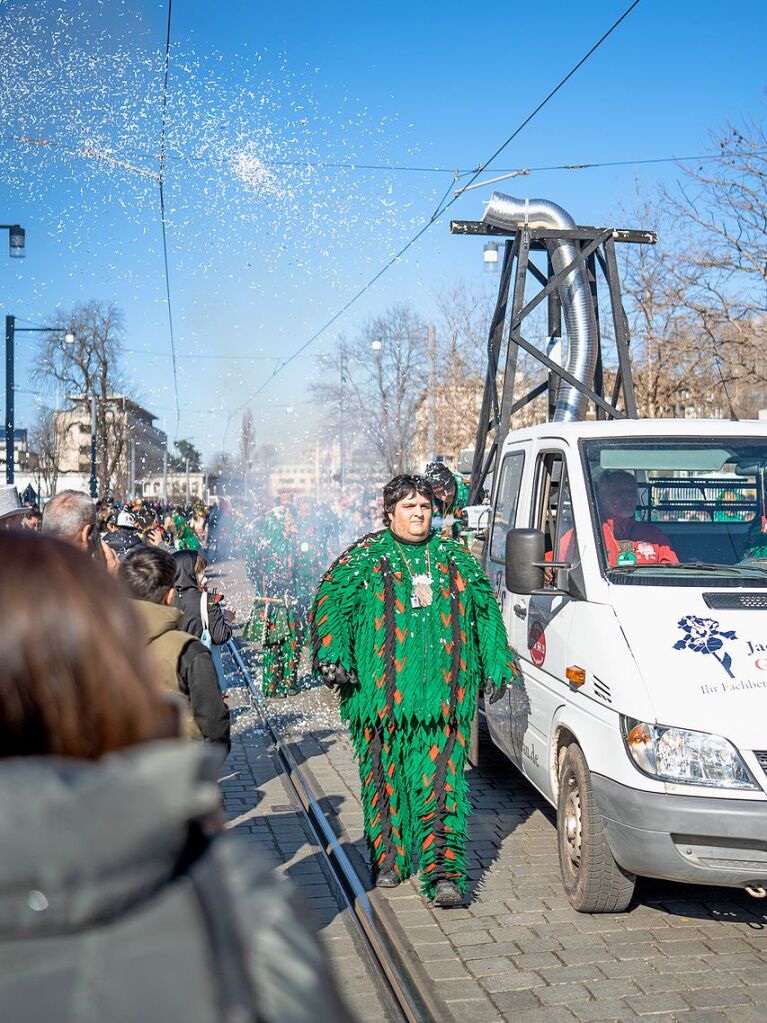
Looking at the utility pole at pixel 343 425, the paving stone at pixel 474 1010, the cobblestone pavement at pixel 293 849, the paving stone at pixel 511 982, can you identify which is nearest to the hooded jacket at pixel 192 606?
the cobblestone pavement at pixel 293 849

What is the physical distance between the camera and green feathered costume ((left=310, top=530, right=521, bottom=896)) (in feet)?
16.7

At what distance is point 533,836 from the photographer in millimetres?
6355

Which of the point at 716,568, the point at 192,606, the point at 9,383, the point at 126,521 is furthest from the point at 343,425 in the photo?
the point at 716,568

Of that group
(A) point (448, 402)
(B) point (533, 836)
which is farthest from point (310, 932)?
(A) point (448, 402)

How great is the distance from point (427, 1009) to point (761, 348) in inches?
593

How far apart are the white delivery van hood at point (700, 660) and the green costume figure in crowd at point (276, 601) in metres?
6.61

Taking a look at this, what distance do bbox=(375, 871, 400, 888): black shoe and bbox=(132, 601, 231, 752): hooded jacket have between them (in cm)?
157

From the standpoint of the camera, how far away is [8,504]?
7680mm

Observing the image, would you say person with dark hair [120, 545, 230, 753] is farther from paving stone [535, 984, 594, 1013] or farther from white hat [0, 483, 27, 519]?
white hat [0, 483, 27, 519]

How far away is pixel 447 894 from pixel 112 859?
4134mm

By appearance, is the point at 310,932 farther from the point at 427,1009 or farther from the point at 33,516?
the point at 33,516

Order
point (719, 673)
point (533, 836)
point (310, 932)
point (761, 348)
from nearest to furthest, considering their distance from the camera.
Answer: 1. point (310, 932)
2. point (719, 673)
3. point (533, 836)
4. point (761, 348)

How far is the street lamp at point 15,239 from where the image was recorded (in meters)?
20.3

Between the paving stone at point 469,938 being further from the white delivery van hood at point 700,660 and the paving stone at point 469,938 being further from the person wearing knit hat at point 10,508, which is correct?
the person wearing knit hat at point 10,508
